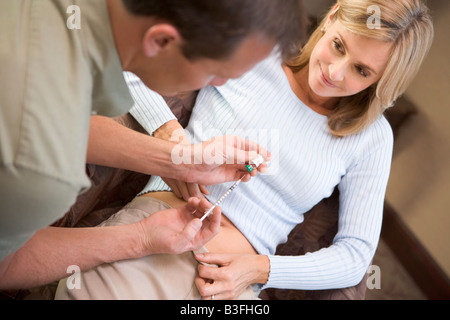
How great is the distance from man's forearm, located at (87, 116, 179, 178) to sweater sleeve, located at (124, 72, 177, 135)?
4.8 inches

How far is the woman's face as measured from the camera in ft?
3.90

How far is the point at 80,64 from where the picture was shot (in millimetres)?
647

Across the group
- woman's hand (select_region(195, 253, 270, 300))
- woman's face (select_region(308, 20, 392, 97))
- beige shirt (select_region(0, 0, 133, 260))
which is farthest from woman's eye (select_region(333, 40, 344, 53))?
beige shirt (select_region(0, 0, 133, 260))

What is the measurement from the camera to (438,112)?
6.42ft

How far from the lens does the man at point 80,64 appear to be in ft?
1.91

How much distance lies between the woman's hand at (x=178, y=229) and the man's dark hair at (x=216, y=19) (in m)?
0.47

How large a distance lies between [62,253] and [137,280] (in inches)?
7.6

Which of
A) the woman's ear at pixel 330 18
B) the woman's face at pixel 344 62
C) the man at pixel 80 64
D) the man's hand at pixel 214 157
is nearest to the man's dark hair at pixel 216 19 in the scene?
the man at pixel 80 64

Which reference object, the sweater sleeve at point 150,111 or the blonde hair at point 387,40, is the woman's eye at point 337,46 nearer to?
the blonde hair at point 387,40

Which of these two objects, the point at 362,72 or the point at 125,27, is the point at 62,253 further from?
the point at 362,72

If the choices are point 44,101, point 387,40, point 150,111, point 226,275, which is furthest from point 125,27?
point 387,40

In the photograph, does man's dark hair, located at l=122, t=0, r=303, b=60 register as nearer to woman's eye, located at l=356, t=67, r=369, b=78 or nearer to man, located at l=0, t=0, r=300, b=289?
man, located at l=0, t=0, r=300, b=289

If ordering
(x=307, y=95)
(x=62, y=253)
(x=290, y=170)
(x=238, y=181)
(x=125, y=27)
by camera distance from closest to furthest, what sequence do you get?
1. (x=125, y=27)
2. (x=62, y=253)
3. (x=238, y=181)
4. (x=290, y=170)
5. (x=307, y=95)

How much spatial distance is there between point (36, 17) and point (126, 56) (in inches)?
6.0
